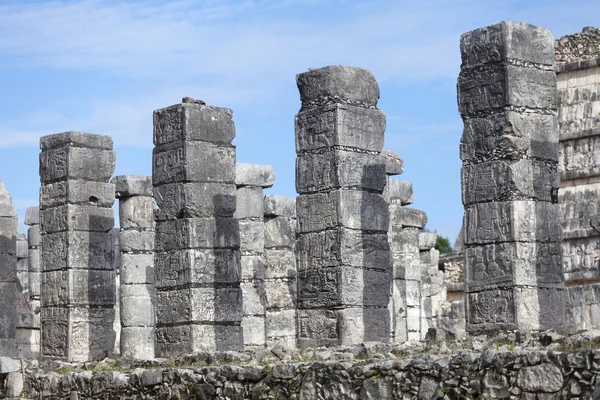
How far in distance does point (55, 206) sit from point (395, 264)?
24.9 ft

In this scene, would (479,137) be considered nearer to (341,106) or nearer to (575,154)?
(341,106)

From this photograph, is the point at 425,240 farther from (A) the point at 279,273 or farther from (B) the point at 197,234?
(B) the point at 197,234

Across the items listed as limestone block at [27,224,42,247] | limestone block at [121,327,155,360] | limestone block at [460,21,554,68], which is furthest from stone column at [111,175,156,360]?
limestone block at [460,21,554,68]

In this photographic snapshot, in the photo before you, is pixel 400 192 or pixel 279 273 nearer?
pixel 279 273

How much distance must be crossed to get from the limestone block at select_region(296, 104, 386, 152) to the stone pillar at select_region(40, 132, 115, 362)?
5.28m

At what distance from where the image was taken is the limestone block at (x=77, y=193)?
73.3ft

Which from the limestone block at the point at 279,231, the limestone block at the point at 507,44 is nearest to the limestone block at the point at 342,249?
the limestone block at the point at 507,44

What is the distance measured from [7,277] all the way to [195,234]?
6.63m

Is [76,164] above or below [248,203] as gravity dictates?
above

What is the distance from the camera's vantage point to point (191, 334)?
19.0m

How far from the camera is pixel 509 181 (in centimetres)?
1636

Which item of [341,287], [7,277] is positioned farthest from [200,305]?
[7,277]

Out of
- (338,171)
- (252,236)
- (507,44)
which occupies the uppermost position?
(507,44)

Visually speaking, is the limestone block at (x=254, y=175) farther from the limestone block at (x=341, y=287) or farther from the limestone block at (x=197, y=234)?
the limestone block at (x=341, y=287)
